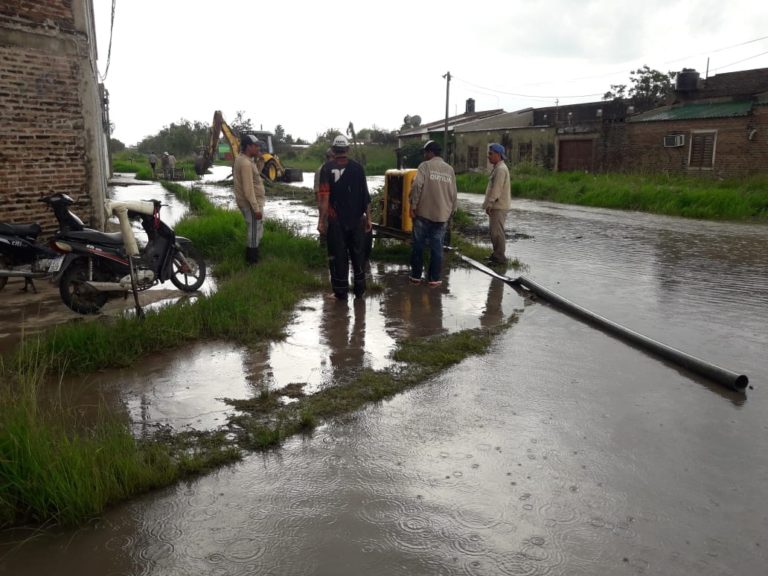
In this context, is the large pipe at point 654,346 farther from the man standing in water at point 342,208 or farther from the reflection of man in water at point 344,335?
the man standing in water at point 342,208

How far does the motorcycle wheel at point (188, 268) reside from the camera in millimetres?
7501

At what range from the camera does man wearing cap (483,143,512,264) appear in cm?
914

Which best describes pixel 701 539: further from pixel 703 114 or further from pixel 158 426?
pixel 703 114

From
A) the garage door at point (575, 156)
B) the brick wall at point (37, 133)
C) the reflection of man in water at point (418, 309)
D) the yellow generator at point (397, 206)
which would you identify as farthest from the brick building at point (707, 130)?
the brick wall at point (37, 133)

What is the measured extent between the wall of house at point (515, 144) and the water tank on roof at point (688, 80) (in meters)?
6.39

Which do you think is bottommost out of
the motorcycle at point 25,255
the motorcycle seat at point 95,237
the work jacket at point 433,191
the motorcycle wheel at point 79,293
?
the motorcycle wheel at point 79,293

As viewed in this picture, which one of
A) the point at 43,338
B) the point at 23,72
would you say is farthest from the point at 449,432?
the point at 23,72

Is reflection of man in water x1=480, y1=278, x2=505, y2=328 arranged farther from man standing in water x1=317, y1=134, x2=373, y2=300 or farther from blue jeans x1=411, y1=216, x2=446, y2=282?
man standing in water x1=317, y1=134, x2=373, y2=300

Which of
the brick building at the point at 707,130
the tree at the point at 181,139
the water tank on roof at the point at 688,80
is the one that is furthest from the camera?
the tree at the point at 181,139

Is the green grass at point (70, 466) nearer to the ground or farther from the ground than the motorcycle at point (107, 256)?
nearer to the ground

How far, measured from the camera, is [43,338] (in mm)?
5066

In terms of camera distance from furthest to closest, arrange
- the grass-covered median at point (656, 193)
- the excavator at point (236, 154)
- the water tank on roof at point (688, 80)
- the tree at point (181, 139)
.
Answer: the tree at point (181, 139) → the water tank on roof at point (688, 80) → the excavator at point (236, 154) → the grass-covered median at point (656, 193)

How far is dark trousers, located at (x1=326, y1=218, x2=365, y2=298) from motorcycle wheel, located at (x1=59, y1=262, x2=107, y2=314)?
8.15 feet

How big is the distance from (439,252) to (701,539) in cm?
560
